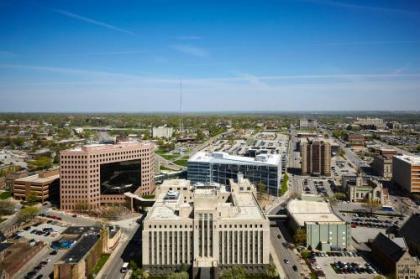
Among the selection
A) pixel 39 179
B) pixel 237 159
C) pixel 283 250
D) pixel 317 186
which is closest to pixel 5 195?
pixel 39 179

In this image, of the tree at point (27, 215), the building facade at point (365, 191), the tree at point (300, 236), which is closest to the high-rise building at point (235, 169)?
the building facade at point (365, 191)

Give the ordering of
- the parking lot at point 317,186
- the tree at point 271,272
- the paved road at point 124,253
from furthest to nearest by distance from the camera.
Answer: the parking lot at point 317,186
the paved road at point 124,253
the tree at point 271,272

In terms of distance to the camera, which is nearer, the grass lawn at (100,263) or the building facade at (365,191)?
the grass lawn at (100,263)

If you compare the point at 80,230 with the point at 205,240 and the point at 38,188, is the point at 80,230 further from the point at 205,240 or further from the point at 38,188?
the point at 38,188

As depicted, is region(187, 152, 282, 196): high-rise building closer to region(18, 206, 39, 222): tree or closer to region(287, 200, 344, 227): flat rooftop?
region(287, 200, 344, 227): flat rooftop

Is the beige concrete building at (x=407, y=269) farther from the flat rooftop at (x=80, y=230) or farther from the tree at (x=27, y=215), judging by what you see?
the tree at (x=27, y=215)

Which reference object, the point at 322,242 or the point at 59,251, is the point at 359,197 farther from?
the point at 59,251

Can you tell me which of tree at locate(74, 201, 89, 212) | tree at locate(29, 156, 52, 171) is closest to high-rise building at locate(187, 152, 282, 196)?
tree at locate(74, 201, 89, 212)
